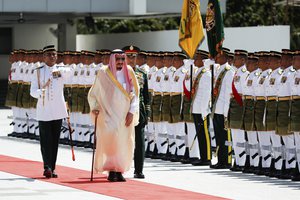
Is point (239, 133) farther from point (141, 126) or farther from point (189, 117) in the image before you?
point (189, 117)

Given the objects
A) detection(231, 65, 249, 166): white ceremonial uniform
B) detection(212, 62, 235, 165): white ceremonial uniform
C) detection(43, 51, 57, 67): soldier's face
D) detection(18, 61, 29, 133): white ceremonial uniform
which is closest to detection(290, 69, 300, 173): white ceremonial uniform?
detection(231, 65, 249, 166): white ceremonial uniform

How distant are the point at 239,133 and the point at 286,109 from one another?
1.55 meters

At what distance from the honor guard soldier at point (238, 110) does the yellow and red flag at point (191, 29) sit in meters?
2.28

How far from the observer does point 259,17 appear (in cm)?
5491

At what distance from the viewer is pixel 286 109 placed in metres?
17.0

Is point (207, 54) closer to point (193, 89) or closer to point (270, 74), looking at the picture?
point (193, 89)

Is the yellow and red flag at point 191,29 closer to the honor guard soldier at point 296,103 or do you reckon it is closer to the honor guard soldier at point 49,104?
the honor guard soldier at point 49,104

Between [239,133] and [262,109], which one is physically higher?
[262,109]

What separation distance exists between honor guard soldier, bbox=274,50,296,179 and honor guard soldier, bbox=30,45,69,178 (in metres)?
3.15

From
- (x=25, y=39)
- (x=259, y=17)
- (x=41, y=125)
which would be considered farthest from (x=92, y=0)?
(x=41, y=125)

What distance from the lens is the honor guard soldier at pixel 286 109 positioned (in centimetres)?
1691

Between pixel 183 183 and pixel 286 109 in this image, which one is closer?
pixel 183 183

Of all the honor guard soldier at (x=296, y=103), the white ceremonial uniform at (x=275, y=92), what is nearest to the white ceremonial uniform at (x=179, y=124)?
the white ceremonial uniform at (x=275, y=92)

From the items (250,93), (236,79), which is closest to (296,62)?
(250,93)
